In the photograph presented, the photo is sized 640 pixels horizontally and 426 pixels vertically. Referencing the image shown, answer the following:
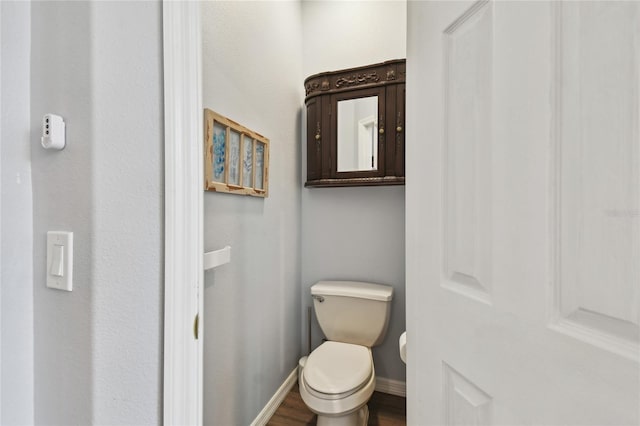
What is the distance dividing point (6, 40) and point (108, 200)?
454 mm

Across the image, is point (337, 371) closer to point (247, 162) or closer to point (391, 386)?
point (391, 386)

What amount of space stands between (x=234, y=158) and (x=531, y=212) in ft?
3.93

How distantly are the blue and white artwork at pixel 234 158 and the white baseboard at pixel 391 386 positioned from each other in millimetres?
1620

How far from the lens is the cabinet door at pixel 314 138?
6.30 ft

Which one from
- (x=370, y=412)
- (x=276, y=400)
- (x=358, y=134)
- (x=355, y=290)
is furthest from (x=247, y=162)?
(x=370, y=412)

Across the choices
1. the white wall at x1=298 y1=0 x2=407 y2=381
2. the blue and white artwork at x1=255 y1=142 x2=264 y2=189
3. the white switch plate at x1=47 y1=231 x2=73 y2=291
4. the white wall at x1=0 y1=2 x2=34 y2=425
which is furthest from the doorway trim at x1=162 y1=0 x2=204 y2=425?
the white wall at x1=298 y1=0 x2=407 y2=381

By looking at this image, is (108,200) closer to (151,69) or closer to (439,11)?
(151,69)

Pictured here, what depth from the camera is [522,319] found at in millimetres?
459

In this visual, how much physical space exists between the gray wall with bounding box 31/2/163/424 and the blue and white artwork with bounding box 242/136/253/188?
2.57 ft

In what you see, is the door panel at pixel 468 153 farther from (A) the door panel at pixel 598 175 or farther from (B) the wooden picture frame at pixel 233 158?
(B) the wooden picture frame at pixel 233 158

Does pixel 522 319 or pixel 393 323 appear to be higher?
pixel 522 319

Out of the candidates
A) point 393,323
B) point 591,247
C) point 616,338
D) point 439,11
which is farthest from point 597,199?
point 393,323

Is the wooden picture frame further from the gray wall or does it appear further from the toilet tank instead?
the toilet tank

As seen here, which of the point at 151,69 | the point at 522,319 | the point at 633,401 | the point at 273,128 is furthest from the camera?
the point at 273,128
